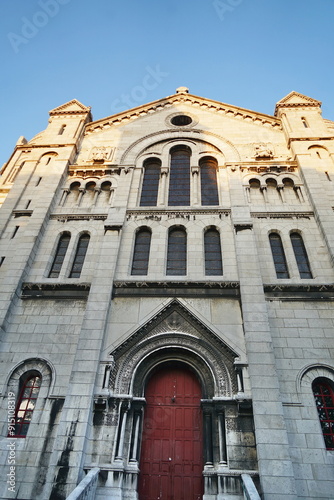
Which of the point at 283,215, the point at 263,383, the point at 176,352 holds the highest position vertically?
the point at 283,215

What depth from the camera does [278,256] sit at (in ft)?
45.2

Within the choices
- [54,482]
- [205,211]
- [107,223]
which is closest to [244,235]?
[205,211]

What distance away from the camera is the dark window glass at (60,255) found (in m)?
13.8

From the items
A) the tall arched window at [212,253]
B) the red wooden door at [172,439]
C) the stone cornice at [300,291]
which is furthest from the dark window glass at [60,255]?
the stone cornice at [300,291]

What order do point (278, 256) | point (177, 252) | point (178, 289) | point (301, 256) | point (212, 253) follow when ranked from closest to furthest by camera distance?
point (178, 289), point (301, 256), point (278, 256), point (212, 253), point (177, 252)

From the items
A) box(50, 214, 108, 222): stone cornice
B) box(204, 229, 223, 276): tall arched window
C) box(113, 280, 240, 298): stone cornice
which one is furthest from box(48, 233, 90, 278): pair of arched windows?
box(204, 229, 223, 276): tall arched window

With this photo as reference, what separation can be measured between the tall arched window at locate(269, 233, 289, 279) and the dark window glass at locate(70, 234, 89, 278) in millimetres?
7961

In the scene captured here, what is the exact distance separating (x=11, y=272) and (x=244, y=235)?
9.38m

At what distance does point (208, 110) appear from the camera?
2114 cm

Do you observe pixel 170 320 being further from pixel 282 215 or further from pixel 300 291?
pixel 282 215

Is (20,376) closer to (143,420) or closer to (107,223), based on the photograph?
(143,420)

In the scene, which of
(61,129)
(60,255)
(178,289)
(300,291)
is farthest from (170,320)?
(61,129)

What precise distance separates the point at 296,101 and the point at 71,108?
553 inches

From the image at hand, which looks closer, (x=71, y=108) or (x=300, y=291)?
(x=300, y=291)
